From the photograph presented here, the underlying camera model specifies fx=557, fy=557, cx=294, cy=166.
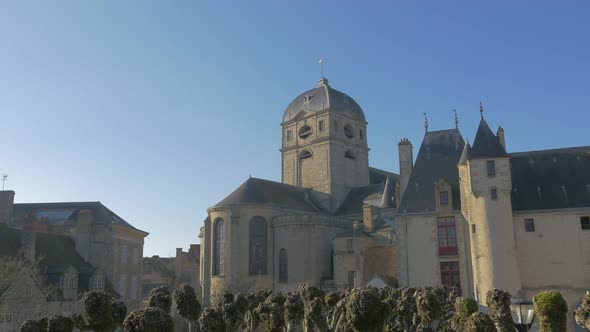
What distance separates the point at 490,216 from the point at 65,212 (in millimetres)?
31951

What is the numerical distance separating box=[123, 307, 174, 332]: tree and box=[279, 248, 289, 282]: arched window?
33.7m

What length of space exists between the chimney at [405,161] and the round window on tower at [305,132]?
62.1 feet

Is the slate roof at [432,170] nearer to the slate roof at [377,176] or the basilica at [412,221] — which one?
the basilica at [412,221]

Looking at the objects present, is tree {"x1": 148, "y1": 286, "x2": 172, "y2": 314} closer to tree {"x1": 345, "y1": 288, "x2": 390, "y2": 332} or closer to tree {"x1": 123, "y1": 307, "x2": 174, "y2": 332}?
tree {"x1": 123, "y1": 307, "x2": 174, "y2": 332}

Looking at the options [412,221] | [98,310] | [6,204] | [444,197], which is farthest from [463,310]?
[6,204]

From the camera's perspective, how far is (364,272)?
38938 mm

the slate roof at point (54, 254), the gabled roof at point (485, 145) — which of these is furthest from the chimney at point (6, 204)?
the gabled roof at point (485, 145)

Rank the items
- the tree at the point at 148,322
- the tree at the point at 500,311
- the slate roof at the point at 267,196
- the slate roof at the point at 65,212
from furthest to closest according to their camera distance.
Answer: the slate roof at the point at 267,196
the slate roof at the point at 65,212
the tree at the point at 500,311
the tree at the point at 148,322

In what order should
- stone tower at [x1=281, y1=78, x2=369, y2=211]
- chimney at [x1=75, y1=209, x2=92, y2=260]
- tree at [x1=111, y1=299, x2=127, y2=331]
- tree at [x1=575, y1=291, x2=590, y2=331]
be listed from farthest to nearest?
stone tower at [x1=281, y1=78, x2=369, y2=211] → chimney at [x1=75, y1=209, x2=92, y2=260] → tree at [x1=111, y1=299, x2=127, y2=331] → tree at [x1=575, y1=291, x2=590, y2=331]

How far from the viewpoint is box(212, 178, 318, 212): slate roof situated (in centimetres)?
4481

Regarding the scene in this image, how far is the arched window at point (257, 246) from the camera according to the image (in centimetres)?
Result: 4378

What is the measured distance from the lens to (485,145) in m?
31.1

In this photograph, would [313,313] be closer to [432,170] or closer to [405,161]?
[432,170]

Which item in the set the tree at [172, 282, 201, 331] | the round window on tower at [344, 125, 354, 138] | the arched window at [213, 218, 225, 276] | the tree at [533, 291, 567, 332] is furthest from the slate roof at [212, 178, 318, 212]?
the tree at [533, 291, 567, 332]
